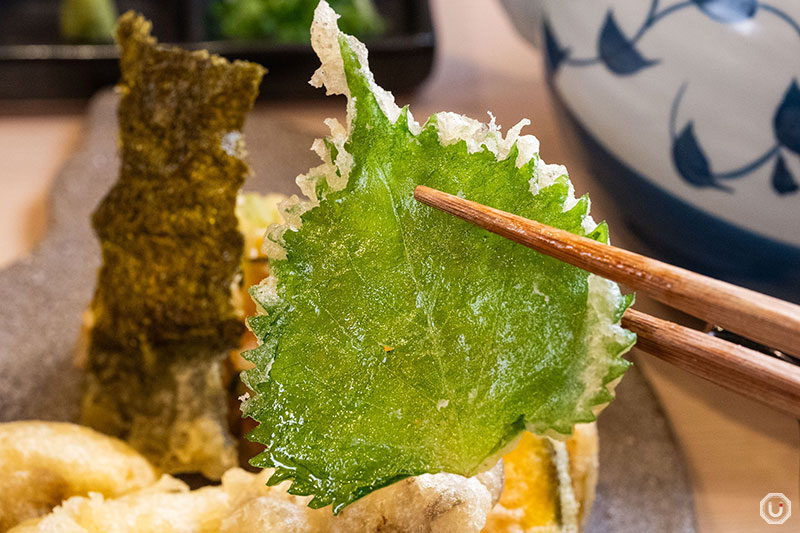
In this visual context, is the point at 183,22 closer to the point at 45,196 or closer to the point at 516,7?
the point at 45,196

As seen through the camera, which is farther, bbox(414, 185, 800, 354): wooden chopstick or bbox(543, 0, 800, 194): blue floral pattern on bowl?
bbox(543, 0, 800, 194): blue floral pattern on bowl

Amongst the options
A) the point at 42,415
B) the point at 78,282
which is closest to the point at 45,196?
the point at 78,282

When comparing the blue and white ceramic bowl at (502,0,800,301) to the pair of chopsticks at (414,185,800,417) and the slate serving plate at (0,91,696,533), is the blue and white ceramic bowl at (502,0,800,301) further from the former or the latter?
the pair of chopsticks at (414,185,800,417)

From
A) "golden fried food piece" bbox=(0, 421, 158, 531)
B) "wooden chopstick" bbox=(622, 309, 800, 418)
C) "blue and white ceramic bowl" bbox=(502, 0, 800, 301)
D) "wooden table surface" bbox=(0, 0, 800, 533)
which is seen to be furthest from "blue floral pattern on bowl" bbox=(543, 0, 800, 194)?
"golden fried food piece" bbox=(0, 421, 158, 531)

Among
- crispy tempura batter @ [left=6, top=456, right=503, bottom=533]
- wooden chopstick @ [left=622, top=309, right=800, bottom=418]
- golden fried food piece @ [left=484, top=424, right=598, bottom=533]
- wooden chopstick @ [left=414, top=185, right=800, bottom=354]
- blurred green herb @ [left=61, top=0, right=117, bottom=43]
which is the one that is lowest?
golden fried food piece @ [left=484, top=424, right=598, bottom=533]

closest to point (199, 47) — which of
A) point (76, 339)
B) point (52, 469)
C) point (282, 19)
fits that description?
point (282, 19)

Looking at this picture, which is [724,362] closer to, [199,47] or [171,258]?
[171,258]
